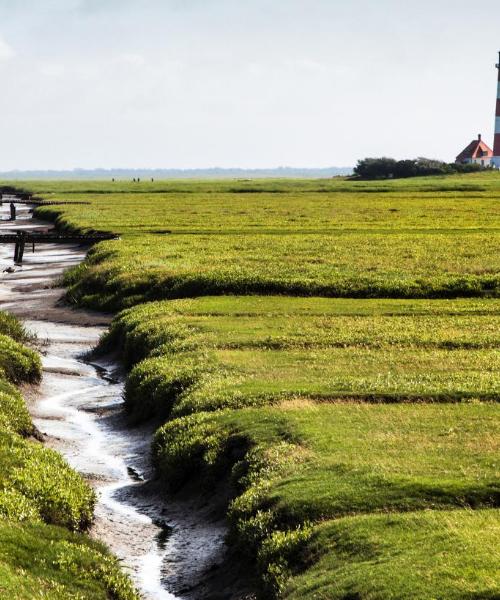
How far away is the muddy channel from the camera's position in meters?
20.9

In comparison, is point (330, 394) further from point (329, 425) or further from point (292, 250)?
point (292, 250)

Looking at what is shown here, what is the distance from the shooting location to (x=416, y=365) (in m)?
31.8

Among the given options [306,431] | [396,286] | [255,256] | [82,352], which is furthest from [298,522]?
[255,256]

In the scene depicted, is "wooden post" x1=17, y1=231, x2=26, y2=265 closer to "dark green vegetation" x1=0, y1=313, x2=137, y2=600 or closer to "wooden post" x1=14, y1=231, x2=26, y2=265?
"wooden post" x1=14, y1=231, x2=26, y2=265

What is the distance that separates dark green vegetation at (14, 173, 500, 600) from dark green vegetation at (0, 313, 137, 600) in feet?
8.35

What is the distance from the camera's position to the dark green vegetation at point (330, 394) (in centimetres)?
1819

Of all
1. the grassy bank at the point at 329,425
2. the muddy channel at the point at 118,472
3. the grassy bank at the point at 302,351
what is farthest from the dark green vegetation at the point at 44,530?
the grassy bank at the point at 302,351

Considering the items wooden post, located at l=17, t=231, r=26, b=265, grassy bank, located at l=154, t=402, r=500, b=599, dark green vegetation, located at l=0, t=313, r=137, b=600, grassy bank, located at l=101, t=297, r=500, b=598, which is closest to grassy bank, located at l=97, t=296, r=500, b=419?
grassy bank, located at l=101, t=297, r=500, b=598

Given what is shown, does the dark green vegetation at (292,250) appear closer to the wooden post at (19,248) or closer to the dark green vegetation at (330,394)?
the dark green vegetation at (330,394)

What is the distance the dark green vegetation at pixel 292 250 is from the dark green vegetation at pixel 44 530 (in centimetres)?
2328

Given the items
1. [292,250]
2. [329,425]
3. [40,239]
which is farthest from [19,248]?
[329,425]

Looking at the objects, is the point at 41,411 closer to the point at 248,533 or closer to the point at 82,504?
the point at 82,504

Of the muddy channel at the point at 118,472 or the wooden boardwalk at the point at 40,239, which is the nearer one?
the muddy channel at the point at 118,472

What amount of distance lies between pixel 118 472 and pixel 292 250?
121 ft
